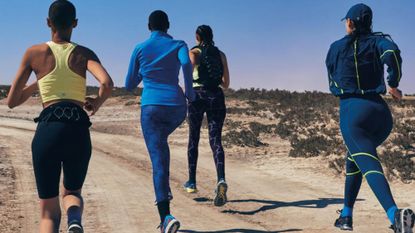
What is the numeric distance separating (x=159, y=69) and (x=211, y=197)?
2892 mm

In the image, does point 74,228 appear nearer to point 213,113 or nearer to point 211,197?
point 213,113

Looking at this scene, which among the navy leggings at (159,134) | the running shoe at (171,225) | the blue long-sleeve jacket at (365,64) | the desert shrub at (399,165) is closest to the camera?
the blue long-sleeve jacket at (365,64)

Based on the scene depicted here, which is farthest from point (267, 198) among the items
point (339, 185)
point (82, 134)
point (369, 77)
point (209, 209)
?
point (82, 134)

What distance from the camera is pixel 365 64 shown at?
470 centimetres

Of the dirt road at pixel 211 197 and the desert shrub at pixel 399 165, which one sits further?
the desert shrub at pixel 399 165

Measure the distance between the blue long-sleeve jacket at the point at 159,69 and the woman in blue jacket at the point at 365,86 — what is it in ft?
4.87

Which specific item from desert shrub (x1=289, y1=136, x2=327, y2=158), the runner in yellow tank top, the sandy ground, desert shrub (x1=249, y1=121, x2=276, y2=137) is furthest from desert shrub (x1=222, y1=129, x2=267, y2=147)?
the runner in yellow tank top

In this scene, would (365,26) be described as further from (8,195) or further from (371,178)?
(8,195)

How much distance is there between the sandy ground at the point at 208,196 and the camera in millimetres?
5898

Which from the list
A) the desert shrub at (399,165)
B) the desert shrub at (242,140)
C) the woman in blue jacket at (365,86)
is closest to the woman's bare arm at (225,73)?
the woman in blue jacket at (365,86)

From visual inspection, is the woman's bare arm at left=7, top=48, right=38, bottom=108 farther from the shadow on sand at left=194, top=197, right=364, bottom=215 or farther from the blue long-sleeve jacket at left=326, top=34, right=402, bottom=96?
the shadow on sand at left=194, top=197, right=364, bottom=215

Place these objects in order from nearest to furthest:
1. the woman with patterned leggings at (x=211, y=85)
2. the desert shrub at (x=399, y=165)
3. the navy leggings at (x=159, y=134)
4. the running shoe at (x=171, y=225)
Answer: the running shoe at (x=171, y=225)
the navy leggings at (x=159, y=134)
the woman with patterned leggings at (x=211, y=85)
the desert shrub at (x=399, y=165)

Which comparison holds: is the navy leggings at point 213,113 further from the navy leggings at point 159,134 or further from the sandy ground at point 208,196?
the navy leggings at point 159,134

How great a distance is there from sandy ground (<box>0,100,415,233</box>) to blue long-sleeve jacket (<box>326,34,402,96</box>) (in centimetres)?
169
